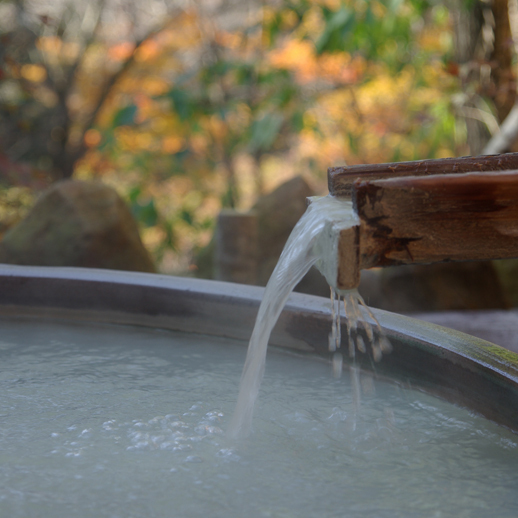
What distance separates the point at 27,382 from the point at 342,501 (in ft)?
3.62

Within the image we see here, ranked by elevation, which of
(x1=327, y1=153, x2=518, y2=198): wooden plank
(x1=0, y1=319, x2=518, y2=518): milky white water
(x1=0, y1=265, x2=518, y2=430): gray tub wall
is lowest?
(x1=0, y1=319, x2=518, y2=518): milky white water

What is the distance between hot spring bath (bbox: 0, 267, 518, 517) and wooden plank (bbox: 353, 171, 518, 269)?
1.32ft

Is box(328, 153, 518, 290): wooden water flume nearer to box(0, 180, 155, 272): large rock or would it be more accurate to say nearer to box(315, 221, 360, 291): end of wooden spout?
box(315, 221, 360, 291): end of wooden spout

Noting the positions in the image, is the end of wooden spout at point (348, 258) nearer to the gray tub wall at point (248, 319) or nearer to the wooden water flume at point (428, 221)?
the wooden water flume at point (428, 221)

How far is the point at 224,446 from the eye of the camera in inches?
58.2

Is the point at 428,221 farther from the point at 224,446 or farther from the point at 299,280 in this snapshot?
the point at 224,446

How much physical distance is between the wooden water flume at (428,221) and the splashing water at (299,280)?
0.13 feet

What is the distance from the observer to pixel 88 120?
7820 millimetres

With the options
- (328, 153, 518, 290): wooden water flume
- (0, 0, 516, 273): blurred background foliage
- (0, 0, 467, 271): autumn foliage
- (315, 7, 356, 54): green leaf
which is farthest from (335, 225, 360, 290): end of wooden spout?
(0, 0, 467, 271): autumn foliage

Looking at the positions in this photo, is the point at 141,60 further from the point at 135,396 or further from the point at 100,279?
the point at 135,396

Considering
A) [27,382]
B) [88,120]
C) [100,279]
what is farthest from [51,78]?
[27,382]

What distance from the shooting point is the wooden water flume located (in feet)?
3.85

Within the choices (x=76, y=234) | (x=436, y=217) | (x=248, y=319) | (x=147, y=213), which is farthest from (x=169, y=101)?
(x=436, y=217)

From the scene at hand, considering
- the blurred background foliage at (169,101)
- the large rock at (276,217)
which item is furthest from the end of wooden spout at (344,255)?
the blurred background foliage at (169,101)
